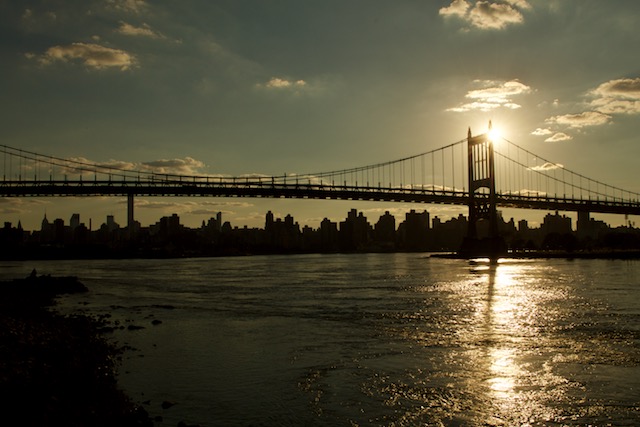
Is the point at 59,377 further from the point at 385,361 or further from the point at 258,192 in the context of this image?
the point at 258,192

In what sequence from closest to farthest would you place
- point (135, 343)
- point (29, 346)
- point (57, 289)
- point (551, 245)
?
point (29, 346) → point (135, 343) → point (57, 289) → point (551, 245)

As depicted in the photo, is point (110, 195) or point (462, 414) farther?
point (110, 195)

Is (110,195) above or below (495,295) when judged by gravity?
above

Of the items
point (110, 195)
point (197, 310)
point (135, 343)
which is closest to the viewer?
point (135, 343)

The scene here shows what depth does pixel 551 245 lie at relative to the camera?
109 meters

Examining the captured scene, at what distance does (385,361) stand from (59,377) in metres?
6.98

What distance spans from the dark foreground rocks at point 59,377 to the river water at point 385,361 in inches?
22.9

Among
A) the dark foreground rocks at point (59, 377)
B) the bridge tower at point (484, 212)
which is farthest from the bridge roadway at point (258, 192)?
the dark foreground rocks at point (59, 377)

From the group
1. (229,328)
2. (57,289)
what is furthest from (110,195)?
(229,328)

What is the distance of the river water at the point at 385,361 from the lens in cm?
945

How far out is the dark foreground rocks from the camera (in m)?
7.83

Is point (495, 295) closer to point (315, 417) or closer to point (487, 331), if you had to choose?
point (487, 331)

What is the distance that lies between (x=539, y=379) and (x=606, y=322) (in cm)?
907

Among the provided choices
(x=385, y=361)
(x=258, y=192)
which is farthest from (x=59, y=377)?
(x=258, y=192)
